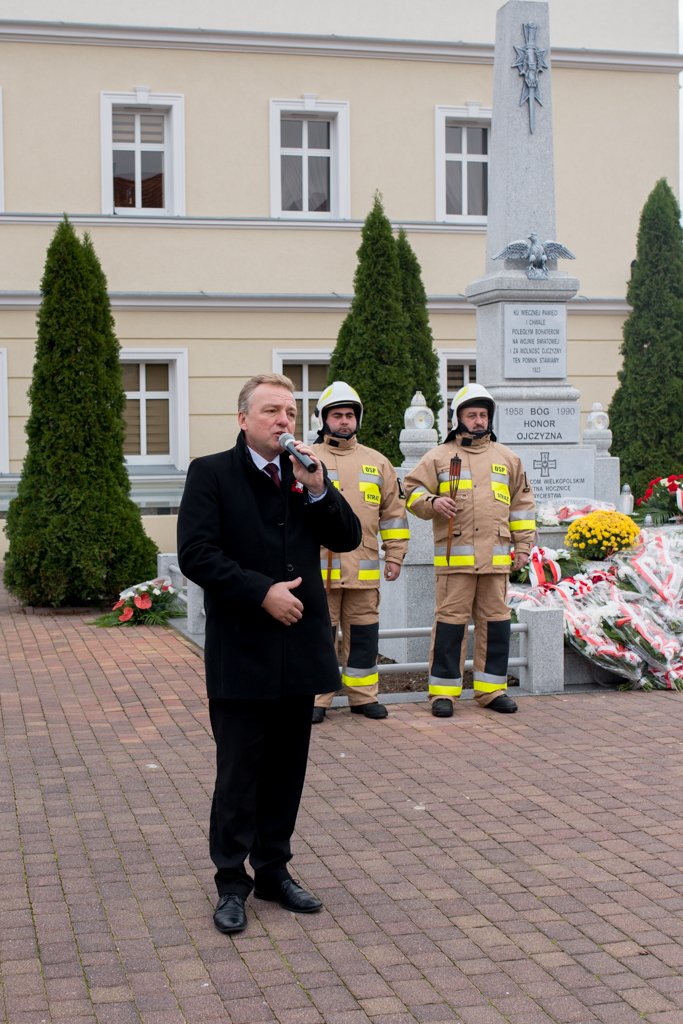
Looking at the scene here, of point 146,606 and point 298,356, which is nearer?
point 146,606

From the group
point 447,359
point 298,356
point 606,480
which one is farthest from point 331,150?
point 606,480

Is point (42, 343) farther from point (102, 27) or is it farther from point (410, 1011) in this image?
point (410, 1011)

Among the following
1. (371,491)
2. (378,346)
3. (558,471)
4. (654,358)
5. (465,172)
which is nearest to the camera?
(371,491)

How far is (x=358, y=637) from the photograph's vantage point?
7320 mm

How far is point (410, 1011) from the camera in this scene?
3.46 metres

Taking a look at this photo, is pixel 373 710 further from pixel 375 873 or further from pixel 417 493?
pixel 375 873

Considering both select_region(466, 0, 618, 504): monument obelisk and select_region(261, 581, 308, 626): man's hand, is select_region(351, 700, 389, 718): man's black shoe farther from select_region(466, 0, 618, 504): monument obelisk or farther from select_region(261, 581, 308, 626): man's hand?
select_region(466, 0, 618, 504): monument obelisk

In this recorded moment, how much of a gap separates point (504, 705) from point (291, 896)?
3.23m

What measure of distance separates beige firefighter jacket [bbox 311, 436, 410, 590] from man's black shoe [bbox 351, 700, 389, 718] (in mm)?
727

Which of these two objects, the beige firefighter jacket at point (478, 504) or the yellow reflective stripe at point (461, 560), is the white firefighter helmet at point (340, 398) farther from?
the yellow reflective stripe at point (461, 560)

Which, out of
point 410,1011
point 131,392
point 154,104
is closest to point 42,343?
point 131,392

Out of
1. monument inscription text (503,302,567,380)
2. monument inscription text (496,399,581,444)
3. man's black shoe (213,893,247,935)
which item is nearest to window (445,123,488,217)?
monument inscription text (503,302,567,380)

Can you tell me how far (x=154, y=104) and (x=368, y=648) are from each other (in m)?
11.2

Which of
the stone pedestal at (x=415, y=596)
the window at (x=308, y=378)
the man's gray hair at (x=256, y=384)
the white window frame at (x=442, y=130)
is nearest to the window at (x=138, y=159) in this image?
the window at (x=308, y=378)
